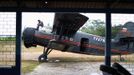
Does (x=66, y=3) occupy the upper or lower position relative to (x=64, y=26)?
upper

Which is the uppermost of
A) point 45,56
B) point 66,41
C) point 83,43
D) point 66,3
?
point 66,3

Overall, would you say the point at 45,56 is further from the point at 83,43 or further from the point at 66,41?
the point at 83,43

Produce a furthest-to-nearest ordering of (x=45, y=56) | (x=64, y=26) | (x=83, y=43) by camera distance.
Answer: (x=45, y=56) → (x=83, y=43) → (x=64, y=26)

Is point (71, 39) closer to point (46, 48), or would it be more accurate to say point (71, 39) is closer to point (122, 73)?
point (46, 48)

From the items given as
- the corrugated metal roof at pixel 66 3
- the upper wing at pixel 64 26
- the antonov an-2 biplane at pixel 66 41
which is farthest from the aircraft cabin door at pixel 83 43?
the corrugated metal roof at pixel 66 3

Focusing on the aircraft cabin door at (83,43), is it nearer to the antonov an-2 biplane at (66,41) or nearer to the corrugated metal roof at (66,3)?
the antonov an-2 biplane at (66,41)

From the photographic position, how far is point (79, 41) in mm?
19125

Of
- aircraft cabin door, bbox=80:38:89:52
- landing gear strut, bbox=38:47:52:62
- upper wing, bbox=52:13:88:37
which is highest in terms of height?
upper wing, bbox=52:13:88:37

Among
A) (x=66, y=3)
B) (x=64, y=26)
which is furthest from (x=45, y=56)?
(x=66, y=3)

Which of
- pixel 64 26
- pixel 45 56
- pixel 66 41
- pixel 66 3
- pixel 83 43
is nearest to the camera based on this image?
pixel 66 3

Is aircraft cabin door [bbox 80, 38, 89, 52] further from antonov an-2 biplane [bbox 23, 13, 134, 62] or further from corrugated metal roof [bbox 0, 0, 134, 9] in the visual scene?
corrugated metal roof [bbox 0, 0, 134, 9]

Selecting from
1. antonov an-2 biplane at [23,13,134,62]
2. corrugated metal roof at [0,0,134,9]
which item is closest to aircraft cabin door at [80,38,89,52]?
antonov an-2 biplane at [23,13,134,62]

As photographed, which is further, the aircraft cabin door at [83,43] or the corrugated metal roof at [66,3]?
the aircraft cabin door at [83,43]

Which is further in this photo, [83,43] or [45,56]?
[45,56]
